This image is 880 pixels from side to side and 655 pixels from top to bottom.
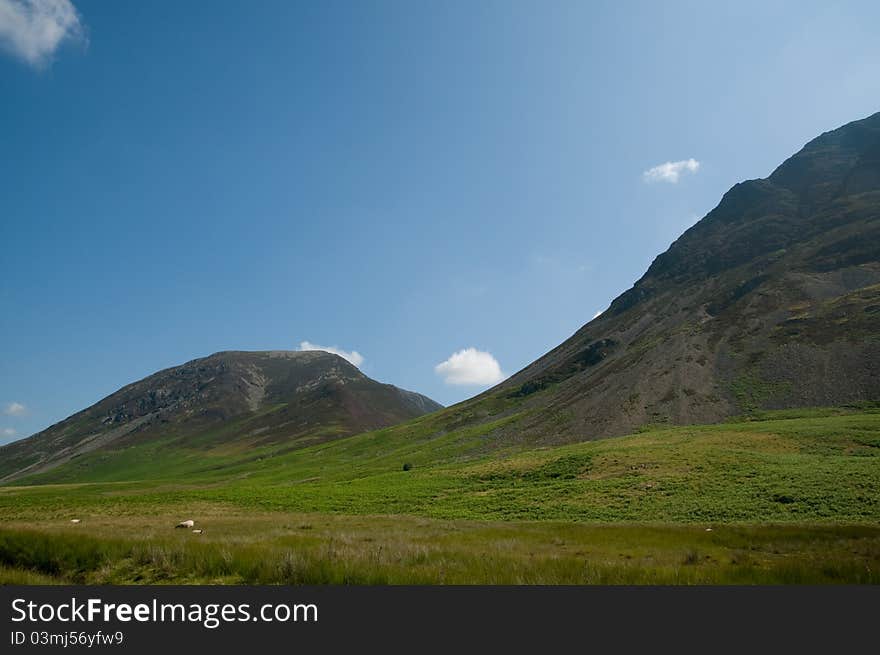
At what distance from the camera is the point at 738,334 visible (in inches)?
4589

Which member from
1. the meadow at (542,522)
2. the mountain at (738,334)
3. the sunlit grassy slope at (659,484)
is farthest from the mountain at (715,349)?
the meadow at (542,522)

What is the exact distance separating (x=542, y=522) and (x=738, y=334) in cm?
10483

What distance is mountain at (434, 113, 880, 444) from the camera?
9012cm

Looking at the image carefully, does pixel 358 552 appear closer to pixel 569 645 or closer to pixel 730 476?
pixel 569 645

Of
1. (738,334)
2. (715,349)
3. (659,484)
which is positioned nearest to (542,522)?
(659,484)

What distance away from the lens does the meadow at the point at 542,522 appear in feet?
44.3

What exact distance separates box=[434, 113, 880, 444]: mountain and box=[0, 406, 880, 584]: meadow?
12994mm

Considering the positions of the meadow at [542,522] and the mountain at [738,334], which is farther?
the mountain at [738,334]

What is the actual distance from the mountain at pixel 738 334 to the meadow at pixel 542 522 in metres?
13.0

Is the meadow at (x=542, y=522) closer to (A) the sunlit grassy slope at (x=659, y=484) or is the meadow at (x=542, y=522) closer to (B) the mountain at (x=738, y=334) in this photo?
(A) the sunlit grassy slope at (x=659, y=484)

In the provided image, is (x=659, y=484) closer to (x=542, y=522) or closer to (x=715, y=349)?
(x=542, y=522)

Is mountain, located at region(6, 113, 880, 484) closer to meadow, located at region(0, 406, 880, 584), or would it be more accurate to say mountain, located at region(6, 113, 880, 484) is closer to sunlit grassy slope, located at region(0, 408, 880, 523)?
sunlit grassy slope, located at region(0, 408, 880, 523)

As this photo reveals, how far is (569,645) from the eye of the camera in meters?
8.45

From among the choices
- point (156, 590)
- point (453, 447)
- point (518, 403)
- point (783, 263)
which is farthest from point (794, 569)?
point (783, 263)
